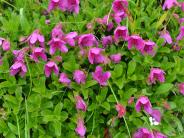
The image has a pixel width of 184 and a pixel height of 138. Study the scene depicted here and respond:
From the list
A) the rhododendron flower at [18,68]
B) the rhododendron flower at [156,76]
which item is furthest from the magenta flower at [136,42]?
the rhododendron flower at [18,68]

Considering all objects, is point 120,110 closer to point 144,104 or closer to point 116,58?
point 144,104

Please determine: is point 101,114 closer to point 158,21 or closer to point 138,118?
point 138,118

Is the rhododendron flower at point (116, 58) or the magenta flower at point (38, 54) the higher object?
the magenta flower at point (38, 54)

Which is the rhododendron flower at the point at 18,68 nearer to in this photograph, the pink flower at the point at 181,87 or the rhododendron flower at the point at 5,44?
the rhododendron flower at the point at 5,44

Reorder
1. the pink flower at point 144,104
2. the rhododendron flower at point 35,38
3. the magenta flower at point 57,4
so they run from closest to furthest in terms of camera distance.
→ 1. the pink flower at point 144,104
2. the rhododendron flower at point 35,38
3. the magenta flower at point 57,4

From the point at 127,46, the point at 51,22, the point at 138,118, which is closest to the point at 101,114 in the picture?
the point at 138,118

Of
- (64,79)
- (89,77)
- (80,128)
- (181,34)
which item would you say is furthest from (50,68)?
(181,34)
